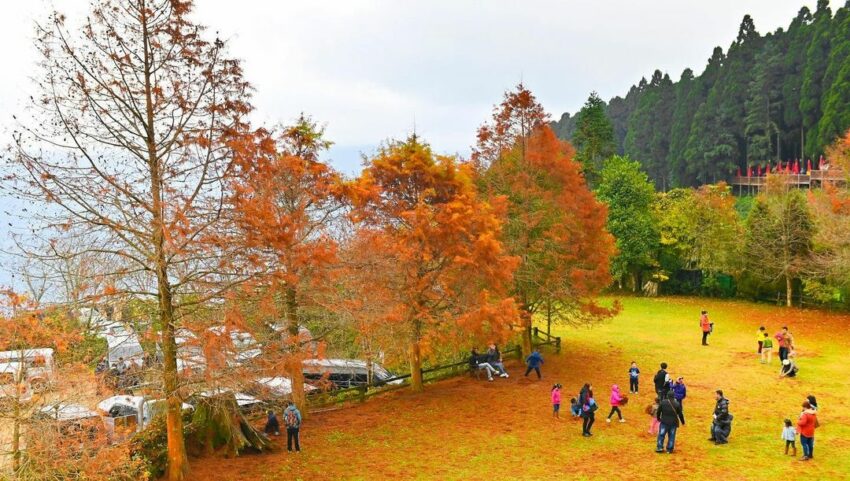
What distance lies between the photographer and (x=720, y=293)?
4491 cm

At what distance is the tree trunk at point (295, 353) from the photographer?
47.1 feet

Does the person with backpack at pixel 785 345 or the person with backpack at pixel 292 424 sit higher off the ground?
the person with backpack at pixel 785 345

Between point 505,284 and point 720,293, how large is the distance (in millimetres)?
28451

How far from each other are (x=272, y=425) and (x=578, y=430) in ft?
31.1

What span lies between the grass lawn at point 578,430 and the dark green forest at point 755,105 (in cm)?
4222

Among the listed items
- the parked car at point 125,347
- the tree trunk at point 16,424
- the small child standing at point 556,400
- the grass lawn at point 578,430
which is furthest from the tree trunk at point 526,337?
the tree trunk at point 16,424

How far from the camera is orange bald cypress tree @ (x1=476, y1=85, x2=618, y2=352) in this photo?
2469 centimetres

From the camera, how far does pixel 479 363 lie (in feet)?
80.6

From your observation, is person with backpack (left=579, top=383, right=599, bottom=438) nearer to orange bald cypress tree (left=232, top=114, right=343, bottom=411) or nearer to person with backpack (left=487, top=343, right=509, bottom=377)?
person with backpack (left=487, top=343, right=509, bottom=377)

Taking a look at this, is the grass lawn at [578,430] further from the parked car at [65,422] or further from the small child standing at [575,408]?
the parked car at [65,422]

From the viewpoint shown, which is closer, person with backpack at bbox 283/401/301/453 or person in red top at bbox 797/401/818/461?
person in red top at bbox 797/401/818/461

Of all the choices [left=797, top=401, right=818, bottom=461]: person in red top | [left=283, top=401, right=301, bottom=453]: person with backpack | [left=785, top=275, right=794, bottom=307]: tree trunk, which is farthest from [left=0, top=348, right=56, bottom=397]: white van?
[left=785, top=275, right=794, bottom=307]: tree trunk

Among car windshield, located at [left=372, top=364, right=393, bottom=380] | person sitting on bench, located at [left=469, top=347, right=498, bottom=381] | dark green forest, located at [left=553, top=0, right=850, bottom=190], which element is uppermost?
dark green forest, located at [left=553, top=0, right=850, bottom=190]

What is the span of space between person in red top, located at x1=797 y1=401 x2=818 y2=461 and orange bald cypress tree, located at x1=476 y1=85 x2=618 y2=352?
435 inches
